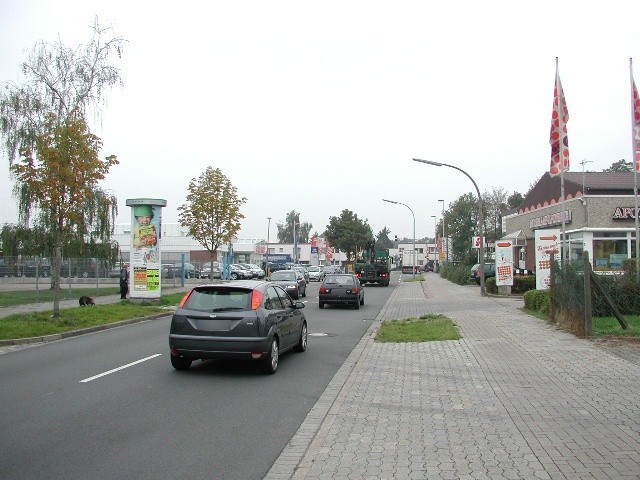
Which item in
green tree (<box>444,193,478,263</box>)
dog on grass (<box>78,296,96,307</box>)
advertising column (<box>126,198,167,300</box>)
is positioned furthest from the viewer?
green tree (<box>444,193,478,263</box>)

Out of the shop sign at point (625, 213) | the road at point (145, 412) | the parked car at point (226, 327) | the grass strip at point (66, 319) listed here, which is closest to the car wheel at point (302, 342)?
the road at point (145, 412)

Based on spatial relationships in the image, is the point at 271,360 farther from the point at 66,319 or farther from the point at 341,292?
the point at 341,292

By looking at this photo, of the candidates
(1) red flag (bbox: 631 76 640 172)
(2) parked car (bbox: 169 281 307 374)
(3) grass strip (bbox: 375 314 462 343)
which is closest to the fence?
(3) grass strip (bbox: 375 314 462 343)

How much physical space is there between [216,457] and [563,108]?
1930 cm

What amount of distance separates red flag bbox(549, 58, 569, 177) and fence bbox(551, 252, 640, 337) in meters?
4.76

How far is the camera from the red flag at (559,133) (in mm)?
21547

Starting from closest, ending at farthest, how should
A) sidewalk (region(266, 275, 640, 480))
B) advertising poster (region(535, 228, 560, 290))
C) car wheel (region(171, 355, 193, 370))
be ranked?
sidewalk (region(266, 275, 640, 480))
car wheel (region(171, 355, 193, 370))
advertising poster (region(535, 228, 560, 290))

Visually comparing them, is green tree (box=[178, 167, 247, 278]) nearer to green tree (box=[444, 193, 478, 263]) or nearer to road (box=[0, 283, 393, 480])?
road (box=[0, 283, 393, 480])

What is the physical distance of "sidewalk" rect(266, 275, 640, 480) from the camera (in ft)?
18.1

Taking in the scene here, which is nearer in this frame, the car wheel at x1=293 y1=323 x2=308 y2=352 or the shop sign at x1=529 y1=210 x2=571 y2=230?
the car wheel at x1=293 y1=323 x2=308 y2=352

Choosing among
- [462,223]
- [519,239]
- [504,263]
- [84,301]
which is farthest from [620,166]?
[84,301]

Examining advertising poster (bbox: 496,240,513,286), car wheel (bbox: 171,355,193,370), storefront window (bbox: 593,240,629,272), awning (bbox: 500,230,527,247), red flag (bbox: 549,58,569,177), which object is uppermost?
red flag (bbox: 549,58,569,177)

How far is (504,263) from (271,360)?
2220 cm

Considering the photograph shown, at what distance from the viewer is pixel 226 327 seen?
1016 cm
